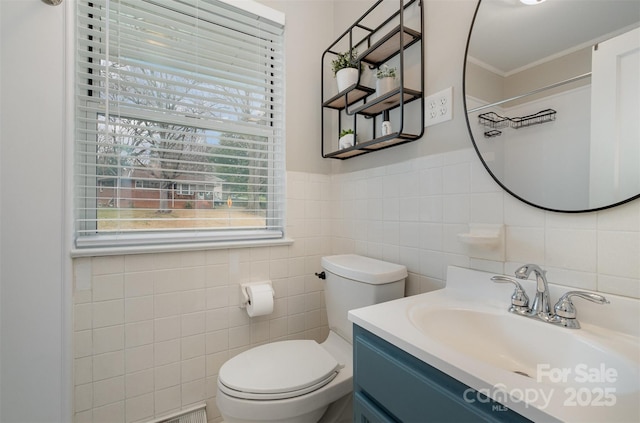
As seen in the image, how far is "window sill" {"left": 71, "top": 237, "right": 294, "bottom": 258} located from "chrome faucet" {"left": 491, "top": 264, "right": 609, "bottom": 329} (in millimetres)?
1066

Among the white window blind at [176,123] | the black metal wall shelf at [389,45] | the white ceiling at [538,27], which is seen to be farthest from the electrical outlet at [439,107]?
the white window blind at [176,123]

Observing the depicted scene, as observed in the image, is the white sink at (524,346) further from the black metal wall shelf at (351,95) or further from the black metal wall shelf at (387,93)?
the black metal wall shelf at (351,95)

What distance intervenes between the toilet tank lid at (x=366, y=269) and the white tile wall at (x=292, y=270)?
0.07 meters

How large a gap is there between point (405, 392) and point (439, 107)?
992 millimetres

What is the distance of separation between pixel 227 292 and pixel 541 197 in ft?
4.44

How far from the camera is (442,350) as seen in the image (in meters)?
0.59

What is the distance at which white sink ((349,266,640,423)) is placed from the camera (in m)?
0.44

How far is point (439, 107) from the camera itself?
109 cm

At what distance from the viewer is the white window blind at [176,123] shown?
119 cm

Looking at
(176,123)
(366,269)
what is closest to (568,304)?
(366,269)

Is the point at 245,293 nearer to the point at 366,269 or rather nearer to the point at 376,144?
the point at 366,269

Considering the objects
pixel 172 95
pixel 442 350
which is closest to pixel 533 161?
pixel 442 350

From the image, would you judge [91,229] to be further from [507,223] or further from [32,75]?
[507,223]

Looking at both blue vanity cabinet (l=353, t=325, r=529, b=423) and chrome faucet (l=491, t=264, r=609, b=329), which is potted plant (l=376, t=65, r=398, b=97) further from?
blue vanity cabinet (l=353, t=325, r=529, b=423)
